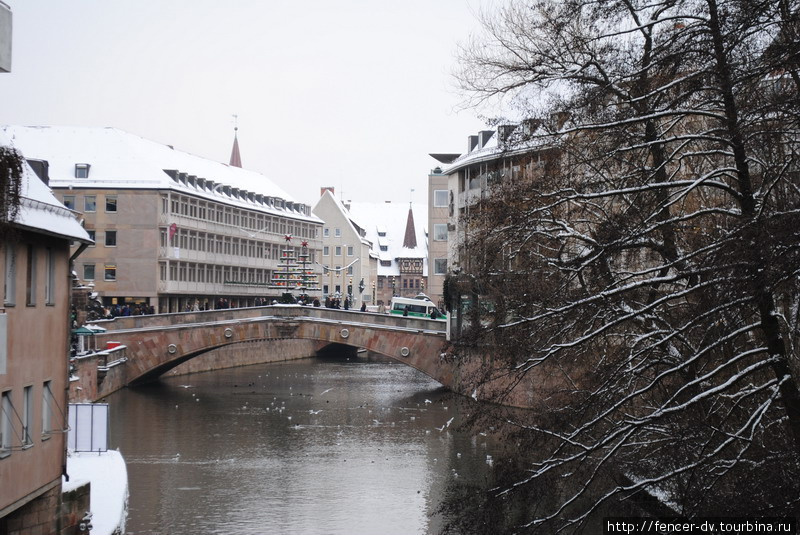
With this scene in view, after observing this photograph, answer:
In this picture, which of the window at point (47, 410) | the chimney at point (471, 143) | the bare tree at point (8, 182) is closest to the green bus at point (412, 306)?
the chimney at point (471, 143)

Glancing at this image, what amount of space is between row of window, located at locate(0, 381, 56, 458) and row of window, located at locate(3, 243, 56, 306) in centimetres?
131

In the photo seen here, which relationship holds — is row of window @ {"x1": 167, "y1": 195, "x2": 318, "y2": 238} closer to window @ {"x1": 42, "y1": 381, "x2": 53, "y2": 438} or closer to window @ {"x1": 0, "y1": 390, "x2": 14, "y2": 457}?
window @ {"x1": 42, "y1": 381, "x2": 53, "y2": 438}

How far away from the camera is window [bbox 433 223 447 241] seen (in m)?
63.4

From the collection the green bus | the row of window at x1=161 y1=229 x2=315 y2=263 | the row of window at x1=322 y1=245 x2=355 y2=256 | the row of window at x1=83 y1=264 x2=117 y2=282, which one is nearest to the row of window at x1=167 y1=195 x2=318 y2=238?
the row of window at x1=161 y1=229 x2=315 y2=263

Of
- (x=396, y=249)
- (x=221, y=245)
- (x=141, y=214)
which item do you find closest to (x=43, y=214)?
(x=141, y=214)

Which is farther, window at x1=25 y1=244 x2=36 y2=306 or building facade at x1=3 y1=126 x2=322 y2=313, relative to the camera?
building facade at x1=3 y1=126 x2=322 y2=313

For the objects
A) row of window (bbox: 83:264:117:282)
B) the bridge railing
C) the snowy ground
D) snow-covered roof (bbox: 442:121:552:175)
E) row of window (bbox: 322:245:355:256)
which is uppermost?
row of window (bbox: 322:245:355:256)

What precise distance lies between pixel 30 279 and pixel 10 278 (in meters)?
1.00

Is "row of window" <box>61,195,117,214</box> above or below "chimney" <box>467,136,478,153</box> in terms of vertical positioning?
below

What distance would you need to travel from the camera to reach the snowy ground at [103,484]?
19.5 m

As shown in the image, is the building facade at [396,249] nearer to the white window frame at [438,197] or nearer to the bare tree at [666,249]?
the white window frame at [438,197]

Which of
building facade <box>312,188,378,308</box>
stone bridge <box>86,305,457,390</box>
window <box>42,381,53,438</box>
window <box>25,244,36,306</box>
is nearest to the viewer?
window <box>25,244,36,306</box>

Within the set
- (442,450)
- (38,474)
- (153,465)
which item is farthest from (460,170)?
(38,474)

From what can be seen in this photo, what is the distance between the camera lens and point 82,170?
211 feet
